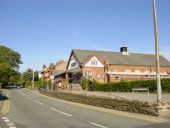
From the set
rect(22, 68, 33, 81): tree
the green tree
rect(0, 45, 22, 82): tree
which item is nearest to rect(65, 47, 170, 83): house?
rect(0, 45, 22, 82): tree

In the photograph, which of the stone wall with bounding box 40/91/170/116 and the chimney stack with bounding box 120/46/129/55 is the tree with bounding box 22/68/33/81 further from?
the stone wall with bounding box 40/91/170/116

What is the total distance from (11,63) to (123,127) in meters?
110

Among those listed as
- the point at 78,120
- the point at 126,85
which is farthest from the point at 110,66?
the point at 78,120

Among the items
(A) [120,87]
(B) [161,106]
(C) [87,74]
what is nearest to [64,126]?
(B) [161,106]

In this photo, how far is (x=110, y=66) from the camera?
3061 inches

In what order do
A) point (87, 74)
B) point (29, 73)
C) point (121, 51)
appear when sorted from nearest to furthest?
point (87, 74), point (121, 51), point (29, 73)

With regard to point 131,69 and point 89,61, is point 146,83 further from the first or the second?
point 131,69

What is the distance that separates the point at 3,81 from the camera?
111188 mm

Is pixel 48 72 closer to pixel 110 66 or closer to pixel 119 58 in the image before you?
pixel 119 58

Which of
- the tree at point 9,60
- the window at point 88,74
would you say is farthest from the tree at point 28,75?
the window at point 88,74

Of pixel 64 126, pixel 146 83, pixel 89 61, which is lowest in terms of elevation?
pixel 64 126

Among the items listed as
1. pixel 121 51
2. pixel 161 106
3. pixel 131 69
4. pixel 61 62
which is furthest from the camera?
pixel 61 62

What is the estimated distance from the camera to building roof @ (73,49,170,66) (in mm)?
77812

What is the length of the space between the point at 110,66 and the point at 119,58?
610cm
